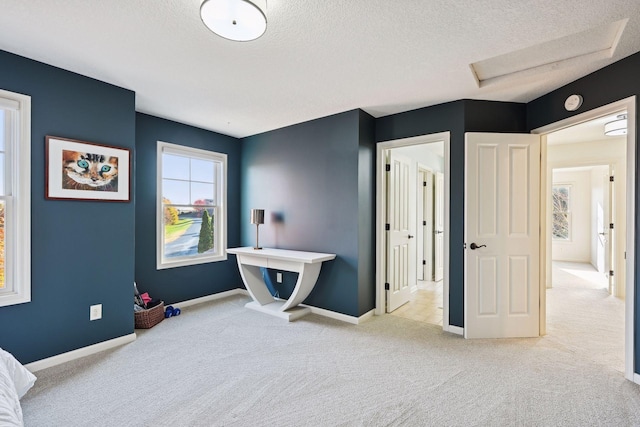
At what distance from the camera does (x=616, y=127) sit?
3.87 metres

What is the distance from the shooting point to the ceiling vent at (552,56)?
2043mm

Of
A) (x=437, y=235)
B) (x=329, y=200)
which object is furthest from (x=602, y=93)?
(x=437, y=235)

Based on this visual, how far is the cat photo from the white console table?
159 centimetres

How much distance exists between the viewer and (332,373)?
2.33 metres

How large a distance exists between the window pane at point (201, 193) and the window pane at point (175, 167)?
0.58 feet

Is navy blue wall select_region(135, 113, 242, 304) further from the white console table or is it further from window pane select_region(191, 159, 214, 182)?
the white console table

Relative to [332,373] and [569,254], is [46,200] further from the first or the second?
[569,254]

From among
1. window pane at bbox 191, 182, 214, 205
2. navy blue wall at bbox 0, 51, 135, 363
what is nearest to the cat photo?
navy blue wall at bbox 0, 51, 135, 363

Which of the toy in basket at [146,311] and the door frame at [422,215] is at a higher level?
the door frame at [422,215]

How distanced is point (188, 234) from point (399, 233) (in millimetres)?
2737

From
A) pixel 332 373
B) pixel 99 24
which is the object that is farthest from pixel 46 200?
pixel 332 373

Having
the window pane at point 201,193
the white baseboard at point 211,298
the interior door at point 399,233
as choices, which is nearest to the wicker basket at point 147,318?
the white baseboard at point 211,298

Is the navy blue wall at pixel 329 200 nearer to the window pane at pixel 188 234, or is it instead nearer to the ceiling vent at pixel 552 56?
the window pane at pixel 188 234

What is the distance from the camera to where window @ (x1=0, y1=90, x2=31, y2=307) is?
2.29 m
